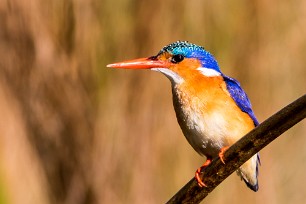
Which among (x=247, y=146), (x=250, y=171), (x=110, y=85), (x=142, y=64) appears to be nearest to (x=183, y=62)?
(x=142, y=64)

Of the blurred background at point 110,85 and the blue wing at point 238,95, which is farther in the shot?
the blurred background at point 110,85

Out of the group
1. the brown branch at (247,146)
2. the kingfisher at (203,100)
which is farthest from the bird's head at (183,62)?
the brown branch at (247,146)

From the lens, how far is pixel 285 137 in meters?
3.34

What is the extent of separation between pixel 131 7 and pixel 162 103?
37 cm

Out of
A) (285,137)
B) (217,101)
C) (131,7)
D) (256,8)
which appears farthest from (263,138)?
(285,137)

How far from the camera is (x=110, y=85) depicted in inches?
112

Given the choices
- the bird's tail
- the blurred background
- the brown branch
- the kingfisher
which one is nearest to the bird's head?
the kingfisher

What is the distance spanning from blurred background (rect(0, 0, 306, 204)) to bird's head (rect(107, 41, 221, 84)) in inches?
31.8

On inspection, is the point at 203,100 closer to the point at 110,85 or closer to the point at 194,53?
the point at 194,53

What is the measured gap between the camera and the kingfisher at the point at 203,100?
1838 millimetres

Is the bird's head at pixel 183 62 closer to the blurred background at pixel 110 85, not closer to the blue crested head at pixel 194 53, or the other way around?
the blue crested head at pixel 194 53

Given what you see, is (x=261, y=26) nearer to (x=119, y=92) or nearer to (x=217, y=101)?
(x=119, y=92)

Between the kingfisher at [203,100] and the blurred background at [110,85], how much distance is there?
81 centimetres

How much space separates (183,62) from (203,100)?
0.15m
